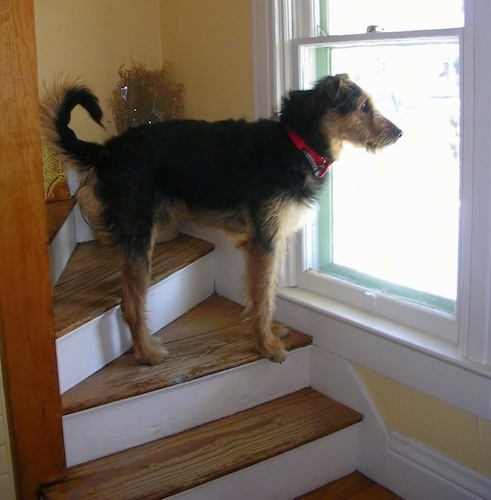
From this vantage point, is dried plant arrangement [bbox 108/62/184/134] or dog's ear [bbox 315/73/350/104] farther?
dried plant arrangement [bbox 108/62/184/134]

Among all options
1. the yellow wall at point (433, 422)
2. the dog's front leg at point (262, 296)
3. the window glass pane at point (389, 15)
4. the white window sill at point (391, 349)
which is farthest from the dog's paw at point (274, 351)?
the window glass pane at point (389, 15)

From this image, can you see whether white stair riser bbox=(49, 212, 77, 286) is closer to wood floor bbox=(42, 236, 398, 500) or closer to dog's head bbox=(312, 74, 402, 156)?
wood floor bbox=(42, 236, 398, 500)

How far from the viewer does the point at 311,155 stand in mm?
2098

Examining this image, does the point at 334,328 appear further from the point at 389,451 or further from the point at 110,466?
the point at 110,466

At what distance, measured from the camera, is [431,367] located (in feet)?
6.44

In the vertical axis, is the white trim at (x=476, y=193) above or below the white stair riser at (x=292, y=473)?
above

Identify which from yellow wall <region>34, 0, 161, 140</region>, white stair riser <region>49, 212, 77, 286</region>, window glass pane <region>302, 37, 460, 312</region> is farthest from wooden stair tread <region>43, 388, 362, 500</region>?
yellow wall <region>34, 0, 161, 140</region>

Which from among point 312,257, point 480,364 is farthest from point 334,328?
point 480,364

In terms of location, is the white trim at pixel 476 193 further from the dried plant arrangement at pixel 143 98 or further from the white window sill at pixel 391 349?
the dried plant arrangement at pixel 143 98

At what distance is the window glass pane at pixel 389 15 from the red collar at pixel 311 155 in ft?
1.30

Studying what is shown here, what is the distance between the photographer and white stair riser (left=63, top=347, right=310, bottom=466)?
6.38 feet

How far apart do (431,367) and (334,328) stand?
1.36 ft

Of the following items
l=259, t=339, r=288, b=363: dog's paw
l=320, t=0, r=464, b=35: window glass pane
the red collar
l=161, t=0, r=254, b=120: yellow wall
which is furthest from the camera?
l=161, t=0, r=254, b=120: yellow wall

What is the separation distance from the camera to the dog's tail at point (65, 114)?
198 cm
